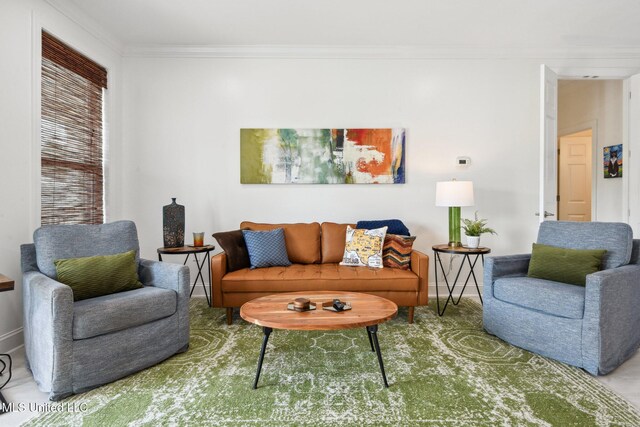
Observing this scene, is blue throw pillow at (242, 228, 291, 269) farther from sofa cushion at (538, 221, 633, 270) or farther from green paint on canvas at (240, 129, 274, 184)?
sofa cushion at (538, 221, 633, 270)

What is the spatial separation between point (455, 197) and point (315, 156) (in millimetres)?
1534

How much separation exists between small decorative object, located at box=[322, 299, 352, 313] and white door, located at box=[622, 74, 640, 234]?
3.71 metres

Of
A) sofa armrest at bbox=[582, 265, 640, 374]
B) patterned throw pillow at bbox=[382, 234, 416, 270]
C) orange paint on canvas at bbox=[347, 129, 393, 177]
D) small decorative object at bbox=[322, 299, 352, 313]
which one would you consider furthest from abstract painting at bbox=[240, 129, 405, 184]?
sofa armrest at bbox=[582, 265, 640, 374]

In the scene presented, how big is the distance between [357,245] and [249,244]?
A: 40.1 inches

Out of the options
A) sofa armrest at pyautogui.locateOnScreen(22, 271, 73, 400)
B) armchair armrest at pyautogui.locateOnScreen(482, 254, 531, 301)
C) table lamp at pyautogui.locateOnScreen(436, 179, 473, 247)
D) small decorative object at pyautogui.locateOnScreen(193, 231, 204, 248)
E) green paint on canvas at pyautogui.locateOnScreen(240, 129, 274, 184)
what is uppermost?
green paint on canvas at pyautogui.locateOnScreen(240, 129, 274, 184)

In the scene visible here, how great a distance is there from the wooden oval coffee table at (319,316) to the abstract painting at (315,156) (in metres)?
1.83

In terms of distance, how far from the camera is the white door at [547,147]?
344cm

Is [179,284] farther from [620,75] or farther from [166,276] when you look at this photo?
[620,75]

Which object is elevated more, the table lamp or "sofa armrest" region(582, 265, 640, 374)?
the table lamp

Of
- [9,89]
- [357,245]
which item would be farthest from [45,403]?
[357,245]

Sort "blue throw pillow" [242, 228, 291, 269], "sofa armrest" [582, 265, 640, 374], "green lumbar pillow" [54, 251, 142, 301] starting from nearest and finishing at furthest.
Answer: "sofa armrest" [582, 265, 640, 374]
"green lumbar pillow" [54, 251, 142, 301]
"blue throw pillow" [242, 228, 291, 269]

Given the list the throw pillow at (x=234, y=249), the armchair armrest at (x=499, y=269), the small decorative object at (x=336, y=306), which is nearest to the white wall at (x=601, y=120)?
the armchair armrest at (x=499, y=269)

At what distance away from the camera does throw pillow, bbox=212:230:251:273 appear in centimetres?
318

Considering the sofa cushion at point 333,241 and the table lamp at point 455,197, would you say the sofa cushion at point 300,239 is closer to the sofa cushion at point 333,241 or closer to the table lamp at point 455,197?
the sofa cushion at point 333,241
